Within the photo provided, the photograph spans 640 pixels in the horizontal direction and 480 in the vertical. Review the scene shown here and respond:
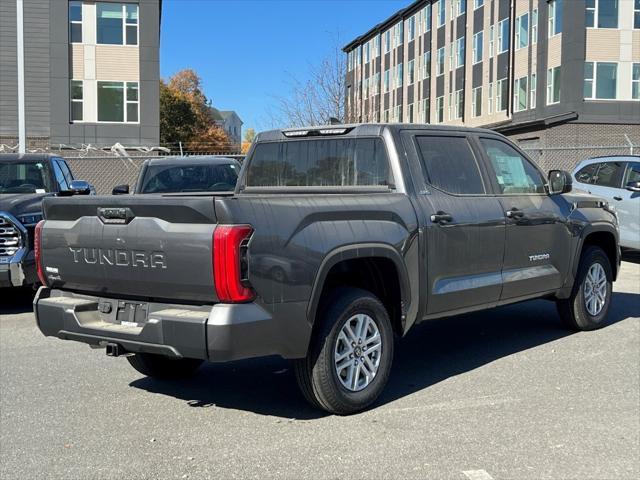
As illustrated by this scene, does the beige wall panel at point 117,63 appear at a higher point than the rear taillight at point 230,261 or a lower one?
higher

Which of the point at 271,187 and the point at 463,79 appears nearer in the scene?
the point at 271,187

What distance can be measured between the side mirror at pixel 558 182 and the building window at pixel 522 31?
3393 centimetres

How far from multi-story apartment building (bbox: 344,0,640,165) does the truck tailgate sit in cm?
2455

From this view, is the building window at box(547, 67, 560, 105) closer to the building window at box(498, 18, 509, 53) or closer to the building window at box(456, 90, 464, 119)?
the building window at box(498, 18, 509, 53)

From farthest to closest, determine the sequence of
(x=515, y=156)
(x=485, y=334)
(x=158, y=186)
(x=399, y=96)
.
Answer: (x=399, y=96) → (x=158, y=186) → (x=485, y=334) → (x=515, y=156)

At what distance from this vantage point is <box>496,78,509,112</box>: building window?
41.2 meters

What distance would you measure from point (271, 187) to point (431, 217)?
1560 millimetres

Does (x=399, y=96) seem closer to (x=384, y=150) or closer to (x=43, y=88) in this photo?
(x=43, y=88)

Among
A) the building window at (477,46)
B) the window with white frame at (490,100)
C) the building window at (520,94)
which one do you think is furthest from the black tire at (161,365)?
the building window at (477,46)

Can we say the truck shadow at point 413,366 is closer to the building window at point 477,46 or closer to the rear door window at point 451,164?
the rear door window at point 451,164

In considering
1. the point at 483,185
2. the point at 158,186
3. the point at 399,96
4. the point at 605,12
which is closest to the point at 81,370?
the point at 483,185

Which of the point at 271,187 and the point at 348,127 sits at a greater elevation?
the point at 348,127

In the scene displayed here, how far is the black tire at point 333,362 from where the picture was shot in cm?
470

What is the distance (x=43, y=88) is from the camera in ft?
107
